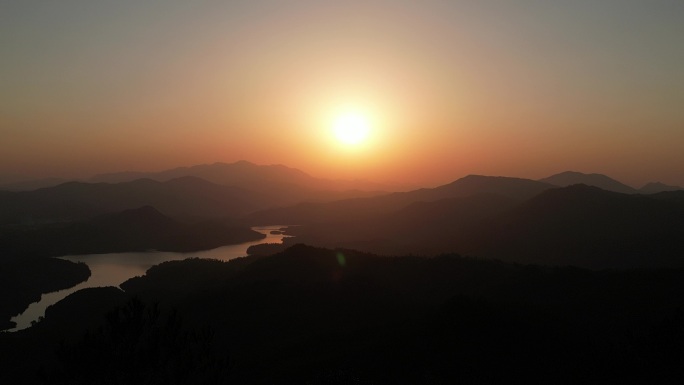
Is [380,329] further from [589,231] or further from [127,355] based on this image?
[589,231]

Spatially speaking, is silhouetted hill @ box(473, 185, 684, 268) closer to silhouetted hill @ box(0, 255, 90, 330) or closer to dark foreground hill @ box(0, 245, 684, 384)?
dark foreground hill @ box(0, 245, 684, 384)

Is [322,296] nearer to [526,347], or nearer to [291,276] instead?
[291,276]

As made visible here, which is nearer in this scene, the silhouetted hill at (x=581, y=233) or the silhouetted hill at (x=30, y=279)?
the silhouetted hill at (x=581, y=233)

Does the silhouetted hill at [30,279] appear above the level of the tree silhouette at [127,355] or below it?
below

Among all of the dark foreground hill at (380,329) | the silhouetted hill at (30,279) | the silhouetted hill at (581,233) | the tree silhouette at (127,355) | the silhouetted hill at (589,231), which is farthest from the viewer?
the silhouetted hill at (30,279)

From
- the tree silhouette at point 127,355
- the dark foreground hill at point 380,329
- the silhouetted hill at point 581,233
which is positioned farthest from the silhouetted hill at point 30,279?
the tree silhouette at point 127,355

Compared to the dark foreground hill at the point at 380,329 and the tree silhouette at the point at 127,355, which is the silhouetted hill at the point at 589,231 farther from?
the tree silhouette at the point at 127,355

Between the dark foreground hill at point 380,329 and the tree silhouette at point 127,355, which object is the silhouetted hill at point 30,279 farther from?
the tree silhouette at point 127,355

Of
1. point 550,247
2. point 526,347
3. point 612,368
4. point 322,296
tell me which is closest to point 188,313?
point 322,296

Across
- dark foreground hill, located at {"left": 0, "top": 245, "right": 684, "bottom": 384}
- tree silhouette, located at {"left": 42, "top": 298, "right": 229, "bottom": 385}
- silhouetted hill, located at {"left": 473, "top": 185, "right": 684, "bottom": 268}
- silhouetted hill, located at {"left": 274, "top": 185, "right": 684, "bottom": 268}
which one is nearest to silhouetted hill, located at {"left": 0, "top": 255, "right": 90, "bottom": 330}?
dark foreground hill, located at {"left": 0, "top": 245, "right": 684, "bottom": 384}

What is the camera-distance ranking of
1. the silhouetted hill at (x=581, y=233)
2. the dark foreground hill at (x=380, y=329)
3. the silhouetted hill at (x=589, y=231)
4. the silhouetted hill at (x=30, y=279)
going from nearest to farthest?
the dark foreground hill at (x=380, y=329), the silhouetted hill at (x=589, y=231), the silhouetted hill at (x=581, y=233), the silhouetted hill at (x=30, y=279)
